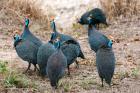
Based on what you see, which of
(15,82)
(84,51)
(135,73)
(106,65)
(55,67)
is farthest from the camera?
(84,51)

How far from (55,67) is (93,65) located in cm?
222

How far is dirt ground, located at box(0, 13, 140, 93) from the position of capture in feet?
28.0

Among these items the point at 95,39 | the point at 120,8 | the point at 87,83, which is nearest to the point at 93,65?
the point at 95,39

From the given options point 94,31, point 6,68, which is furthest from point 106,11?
point 6,68

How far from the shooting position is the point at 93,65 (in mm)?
10336

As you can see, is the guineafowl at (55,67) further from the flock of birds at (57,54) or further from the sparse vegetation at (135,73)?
the sparse vegetation at (135,73)

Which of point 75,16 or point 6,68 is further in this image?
point 75,16

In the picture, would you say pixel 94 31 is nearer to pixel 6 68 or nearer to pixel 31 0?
pixel 6 68

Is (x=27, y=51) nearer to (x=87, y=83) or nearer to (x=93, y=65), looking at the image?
(x=87, y=83)

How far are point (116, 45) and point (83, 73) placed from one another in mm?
2540

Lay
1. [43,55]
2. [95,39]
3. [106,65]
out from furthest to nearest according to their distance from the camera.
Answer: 1. [95,39]
2. [43,55]
3. [106,65]

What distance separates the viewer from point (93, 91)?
8398 mm

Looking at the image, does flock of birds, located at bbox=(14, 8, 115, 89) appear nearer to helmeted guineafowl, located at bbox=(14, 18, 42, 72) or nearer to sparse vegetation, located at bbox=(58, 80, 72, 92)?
helmeted guineafowl, located at bbox=(14, 18, 42, 72)

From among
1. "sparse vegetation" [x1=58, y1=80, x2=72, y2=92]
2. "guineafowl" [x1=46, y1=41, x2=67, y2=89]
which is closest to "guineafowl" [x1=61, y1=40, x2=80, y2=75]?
"sparse vegetation" [x1=58, y1=80, x2=72, y2=92]
